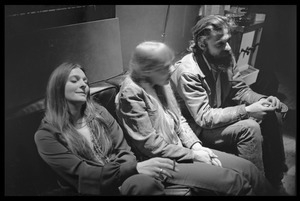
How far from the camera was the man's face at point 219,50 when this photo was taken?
5.13 ft

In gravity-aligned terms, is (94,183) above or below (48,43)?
below

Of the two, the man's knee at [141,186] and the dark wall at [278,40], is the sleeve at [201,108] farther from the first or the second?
the man's knee at [141,186]

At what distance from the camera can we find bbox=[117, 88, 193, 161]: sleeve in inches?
54.9

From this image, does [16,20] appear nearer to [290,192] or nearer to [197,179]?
[197,179]

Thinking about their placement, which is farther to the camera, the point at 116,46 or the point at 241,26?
the point at 241,26

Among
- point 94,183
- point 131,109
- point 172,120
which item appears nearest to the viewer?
point 94,183

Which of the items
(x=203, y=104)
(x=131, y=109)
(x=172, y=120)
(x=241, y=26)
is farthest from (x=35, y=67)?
(x=241, y=26)

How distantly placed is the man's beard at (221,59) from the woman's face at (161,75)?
1.06ft

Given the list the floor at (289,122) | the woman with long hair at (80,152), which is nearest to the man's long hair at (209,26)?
the floor at (289,122)

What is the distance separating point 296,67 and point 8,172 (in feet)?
4.19

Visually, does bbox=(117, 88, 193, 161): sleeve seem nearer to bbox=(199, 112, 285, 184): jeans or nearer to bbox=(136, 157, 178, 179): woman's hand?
bbox=(136, 157, 178, 179): woman's hand

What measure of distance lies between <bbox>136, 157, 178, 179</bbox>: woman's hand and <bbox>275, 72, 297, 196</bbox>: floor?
485 millimetres

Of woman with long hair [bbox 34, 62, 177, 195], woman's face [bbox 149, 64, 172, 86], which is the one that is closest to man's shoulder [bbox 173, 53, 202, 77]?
woman's face [bbox 149, 64, 172, 86]

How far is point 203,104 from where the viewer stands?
1614mm
